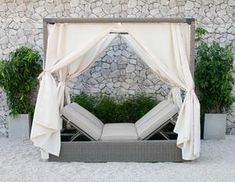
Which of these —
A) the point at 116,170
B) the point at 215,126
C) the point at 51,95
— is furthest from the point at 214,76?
the point at 51,95

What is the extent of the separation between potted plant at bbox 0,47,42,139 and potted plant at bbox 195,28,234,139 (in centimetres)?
326

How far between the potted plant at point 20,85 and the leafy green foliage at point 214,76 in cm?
323

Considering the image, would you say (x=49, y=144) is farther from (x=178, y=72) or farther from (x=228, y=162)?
(x=228, y=162)

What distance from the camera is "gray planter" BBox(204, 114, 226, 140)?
904 cm

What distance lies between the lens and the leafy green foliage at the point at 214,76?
8.70 metres

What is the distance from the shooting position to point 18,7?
9.47 metres

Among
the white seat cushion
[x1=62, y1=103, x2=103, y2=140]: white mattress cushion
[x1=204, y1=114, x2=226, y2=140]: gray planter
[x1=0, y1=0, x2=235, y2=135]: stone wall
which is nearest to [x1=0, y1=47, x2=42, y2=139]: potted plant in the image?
[x1=0, y1=0, x2=235, y2=135]: stone wall

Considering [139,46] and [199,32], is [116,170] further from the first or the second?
[199,32]

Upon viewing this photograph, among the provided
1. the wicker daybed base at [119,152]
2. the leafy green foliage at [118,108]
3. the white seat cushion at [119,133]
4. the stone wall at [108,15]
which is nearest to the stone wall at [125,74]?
the stone wall at [108,15]

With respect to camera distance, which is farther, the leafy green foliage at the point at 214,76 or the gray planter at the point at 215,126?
the gray planter at the point at 215,126

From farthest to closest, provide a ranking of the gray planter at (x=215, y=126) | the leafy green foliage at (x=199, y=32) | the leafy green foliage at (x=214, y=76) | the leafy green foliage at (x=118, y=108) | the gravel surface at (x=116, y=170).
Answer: the leafy green foliage at (x=118, y=108) → the gray planter at (x=215, y=126) → the leafy green foliage at (x=199, y=32) → the leafy green foliage at (x=214, y=76) → the gravel surface at (x=116, y=170)

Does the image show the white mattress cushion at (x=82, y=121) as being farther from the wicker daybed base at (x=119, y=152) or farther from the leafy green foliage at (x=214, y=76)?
the leafy green foliage at (x=214, y=76)

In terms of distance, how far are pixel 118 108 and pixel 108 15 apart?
1.93 m

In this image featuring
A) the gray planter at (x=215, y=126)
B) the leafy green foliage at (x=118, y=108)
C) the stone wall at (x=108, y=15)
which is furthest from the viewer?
the stone wall at (x=108, y=15)
